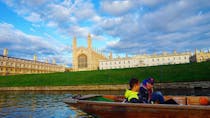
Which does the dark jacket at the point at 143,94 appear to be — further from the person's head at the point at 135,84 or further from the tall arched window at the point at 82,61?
the tall arched window at the point at 82,61

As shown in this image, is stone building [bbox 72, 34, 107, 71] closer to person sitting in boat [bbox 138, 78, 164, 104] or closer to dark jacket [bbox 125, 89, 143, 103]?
person sitting in boat [bbox 138, 78, 164, 104]

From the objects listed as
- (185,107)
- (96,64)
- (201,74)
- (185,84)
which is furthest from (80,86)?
(96,64)

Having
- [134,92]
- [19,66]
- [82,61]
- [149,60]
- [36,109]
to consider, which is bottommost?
[36,109]

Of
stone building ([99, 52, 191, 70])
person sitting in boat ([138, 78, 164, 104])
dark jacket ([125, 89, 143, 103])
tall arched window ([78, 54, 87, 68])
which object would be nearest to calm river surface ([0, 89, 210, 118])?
dark jacket ([125, 89, 143, 103])

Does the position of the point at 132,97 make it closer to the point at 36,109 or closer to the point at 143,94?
the point at 143,94

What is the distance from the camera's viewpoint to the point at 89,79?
4000 cm

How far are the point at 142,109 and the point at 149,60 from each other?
347ft

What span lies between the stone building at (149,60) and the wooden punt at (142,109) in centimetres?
10311

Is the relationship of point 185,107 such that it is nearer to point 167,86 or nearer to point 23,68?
point 167,86

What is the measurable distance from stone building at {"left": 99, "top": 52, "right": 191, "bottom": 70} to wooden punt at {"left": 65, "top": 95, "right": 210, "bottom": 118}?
10311cm

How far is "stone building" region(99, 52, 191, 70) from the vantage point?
108062 millimetres

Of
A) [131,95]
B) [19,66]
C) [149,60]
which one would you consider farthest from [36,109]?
[149,60]

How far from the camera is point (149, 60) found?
11038 centimetres

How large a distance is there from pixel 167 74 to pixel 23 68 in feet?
284
